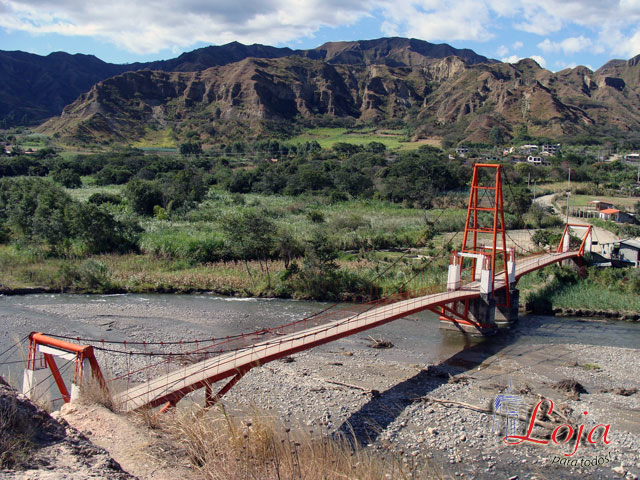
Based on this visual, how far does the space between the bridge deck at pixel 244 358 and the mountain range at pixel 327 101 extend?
92390 mm

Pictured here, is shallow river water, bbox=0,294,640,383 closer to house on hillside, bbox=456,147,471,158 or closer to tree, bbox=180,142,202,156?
house on hillside, bbox=456,147,471,158

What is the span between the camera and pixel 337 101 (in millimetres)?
144625

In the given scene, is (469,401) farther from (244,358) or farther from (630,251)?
(630,251)

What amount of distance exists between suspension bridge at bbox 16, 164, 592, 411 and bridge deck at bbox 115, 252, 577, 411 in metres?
0.02

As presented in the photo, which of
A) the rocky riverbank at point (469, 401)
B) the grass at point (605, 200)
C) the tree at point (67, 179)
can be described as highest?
the tree at point (67, 179)

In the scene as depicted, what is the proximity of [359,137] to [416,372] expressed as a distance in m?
101

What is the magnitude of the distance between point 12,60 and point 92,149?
4721 inches

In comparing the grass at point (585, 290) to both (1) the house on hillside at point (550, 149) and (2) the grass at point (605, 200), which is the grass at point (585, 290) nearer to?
(2) the grass at point (605, 200)

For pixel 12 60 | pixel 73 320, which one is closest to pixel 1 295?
pixel 73 320

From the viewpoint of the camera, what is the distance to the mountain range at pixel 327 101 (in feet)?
367

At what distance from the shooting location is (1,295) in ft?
78.6

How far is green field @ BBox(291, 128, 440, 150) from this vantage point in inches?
3979

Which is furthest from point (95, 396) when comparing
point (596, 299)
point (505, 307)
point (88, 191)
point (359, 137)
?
point (359, 137)

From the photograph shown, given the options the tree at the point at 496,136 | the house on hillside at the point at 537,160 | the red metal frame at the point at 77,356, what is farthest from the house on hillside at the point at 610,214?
the tree at the point at 496,136
